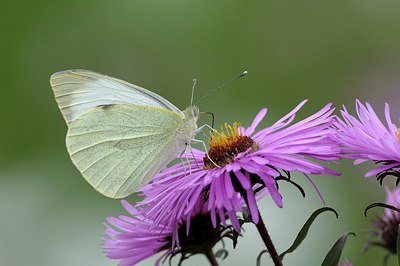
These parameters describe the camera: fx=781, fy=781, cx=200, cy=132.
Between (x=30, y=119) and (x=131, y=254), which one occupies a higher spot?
(x=30, y=119)

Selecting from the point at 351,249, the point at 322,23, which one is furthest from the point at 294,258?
the point at 322,23

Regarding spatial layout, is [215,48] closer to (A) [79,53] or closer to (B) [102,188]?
(A) [79,53]

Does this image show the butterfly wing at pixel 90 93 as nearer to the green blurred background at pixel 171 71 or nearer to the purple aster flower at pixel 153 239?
the purple aster flower at pixel 153 239

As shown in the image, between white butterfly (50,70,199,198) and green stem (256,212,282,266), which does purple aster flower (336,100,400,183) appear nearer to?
green stem (256,212,282,266)

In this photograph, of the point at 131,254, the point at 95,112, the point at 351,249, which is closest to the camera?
the point at 131,254

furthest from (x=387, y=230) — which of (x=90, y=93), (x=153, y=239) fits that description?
(x=90, y=93)

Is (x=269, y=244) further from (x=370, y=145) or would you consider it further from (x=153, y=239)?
(x=153, y=239)
